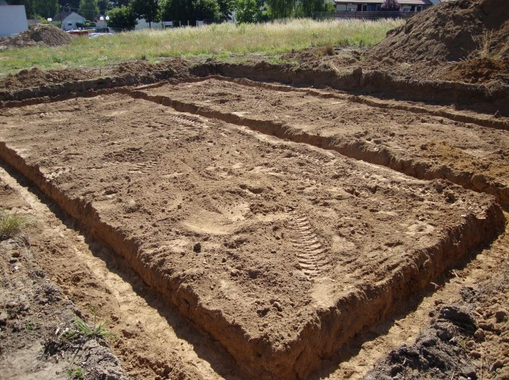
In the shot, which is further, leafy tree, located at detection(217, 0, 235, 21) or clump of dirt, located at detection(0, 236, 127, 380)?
leafy tree, located at detection(217, 0, 235, 21)

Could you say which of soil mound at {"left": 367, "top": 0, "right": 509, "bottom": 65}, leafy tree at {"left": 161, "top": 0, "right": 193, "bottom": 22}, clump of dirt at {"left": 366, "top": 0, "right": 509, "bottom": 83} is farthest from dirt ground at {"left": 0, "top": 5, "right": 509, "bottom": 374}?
leafy tree at {"left": 161, "top": 0, "right": 193, "bottom": 22}

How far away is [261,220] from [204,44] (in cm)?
1503

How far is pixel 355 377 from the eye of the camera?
147 inches

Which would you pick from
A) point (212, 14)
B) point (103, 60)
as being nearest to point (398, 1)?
point (212, 14)

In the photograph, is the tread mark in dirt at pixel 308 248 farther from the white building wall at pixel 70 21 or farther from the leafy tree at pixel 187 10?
the white building wall at pixel 70 21

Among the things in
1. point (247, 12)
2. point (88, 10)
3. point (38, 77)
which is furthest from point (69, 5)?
point (38, 77)

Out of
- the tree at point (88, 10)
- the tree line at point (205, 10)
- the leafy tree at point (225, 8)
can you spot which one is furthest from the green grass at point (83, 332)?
the tree at point (88, 10)

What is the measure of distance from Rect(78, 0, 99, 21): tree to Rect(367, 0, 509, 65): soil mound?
266ft

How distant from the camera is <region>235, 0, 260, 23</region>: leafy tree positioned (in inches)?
1697

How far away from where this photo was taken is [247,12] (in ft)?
141

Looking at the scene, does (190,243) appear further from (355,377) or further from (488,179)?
(488,179)

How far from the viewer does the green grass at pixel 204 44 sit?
642 inches

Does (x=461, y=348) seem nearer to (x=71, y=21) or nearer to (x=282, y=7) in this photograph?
(x=282, y=7)

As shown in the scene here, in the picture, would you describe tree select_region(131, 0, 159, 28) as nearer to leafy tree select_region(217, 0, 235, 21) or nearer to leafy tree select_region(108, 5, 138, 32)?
leafy tree select_region(108, 5, 138, 32)
